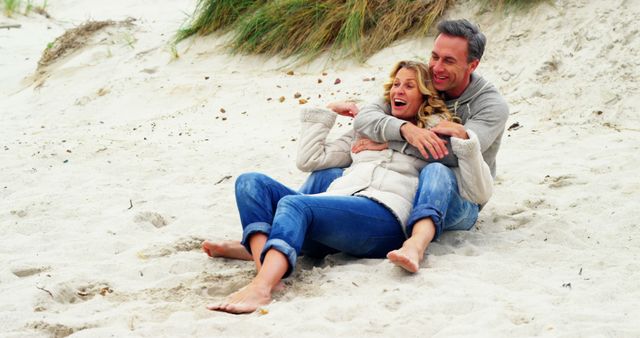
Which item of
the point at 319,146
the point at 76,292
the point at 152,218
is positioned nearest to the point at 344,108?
the point at 319,146

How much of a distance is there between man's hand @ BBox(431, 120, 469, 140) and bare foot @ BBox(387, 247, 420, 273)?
566mm

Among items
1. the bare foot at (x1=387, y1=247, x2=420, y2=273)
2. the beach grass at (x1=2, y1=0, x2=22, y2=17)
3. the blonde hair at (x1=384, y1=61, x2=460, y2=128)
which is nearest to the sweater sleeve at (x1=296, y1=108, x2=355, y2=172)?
the blonde hair at (x1=384, y1=61, x2=460, y2=128)

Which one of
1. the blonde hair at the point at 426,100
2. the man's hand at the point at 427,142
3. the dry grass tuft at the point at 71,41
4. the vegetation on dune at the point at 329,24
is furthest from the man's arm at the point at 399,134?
the dry grass tuft at the point at 71,41

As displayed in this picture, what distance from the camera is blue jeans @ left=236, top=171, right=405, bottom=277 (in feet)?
11.8

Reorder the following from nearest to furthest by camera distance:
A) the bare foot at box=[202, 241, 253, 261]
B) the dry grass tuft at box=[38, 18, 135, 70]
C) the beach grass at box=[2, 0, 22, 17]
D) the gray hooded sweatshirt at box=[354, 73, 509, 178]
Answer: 1. the gray hooded sweatshirt at box=[354, 73, 509, 178]
2. the bare foot at box=[202, 241, 253, 261]
3. the dry grass tuft at box=[38, 18, 135, 70]
4. the beach grass at box=[2, 0, 22, 17]

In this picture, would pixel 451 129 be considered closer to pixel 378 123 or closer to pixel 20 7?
pixel 378 123

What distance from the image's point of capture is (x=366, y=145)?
4.11 metres

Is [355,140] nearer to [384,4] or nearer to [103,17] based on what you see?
[384,4]

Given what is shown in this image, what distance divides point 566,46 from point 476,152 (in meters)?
2.97

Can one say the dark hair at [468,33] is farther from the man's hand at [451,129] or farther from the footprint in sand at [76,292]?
the footprint in sand at [76,292]

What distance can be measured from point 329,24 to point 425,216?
3.99 m

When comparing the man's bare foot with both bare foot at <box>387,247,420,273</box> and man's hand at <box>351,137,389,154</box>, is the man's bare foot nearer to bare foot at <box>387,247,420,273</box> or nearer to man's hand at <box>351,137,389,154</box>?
bare foot at <box>387,247,420,273</box>

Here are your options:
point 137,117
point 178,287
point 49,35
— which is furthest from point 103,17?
point 178,287

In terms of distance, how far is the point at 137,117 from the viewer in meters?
7.30
